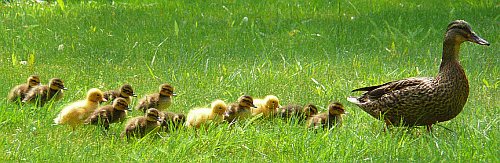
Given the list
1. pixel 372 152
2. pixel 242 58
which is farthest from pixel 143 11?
pixel 372 152

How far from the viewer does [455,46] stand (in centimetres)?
502

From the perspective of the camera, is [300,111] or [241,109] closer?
[241,109]

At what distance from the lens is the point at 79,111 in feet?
16.3

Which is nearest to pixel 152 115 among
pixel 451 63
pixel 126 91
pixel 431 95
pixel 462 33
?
pixel 126 91

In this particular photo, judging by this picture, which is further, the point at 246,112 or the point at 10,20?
the point at 10,20

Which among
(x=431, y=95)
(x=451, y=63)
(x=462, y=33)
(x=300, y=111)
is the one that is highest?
(x=462, y=33)

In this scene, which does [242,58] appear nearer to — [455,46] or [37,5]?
[455,46]

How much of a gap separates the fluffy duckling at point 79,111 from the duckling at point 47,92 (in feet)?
1.46

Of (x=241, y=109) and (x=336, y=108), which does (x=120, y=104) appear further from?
(x=336, y=108)

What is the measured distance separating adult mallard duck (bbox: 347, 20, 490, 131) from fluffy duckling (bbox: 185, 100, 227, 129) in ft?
4.44

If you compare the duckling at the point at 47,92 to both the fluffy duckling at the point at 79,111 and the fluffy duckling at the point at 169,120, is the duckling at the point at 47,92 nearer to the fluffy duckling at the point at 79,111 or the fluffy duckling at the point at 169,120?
the fluffy duckling at the point at 79,111

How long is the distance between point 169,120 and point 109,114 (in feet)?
1.74

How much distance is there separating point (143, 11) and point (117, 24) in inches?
39.4

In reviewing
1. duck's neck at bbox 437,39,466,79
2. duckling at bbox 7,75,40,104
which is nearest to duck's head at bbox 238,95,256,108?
duck's neck at bbox 437,39,466,79
